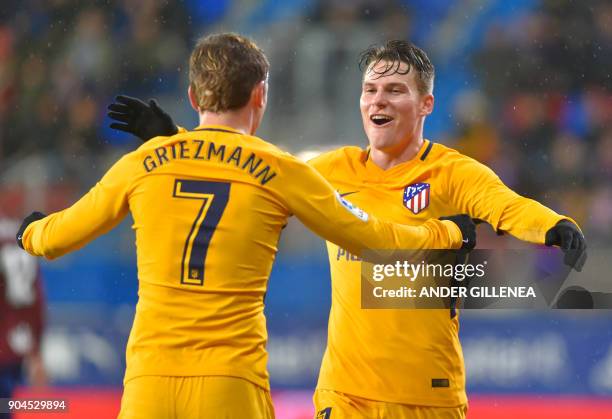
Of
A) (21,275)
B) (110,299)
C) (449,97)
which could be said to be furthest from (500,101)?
(21,275)

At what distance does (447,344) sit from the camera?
3.42m

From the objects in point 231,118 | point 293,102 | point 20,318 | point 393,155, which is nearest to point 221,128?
point 231,118

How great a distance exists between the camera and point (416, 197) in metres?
3.48

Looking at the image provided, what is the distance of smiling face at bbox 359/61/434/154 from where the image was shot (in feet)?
11.7

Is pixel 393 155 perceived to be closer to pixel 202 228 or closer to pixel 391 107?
pixel 391 107

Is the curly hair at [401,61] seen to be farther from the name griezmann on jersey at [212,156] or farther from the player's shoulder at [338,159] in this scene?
the name griezmann on jersey at [212,156]

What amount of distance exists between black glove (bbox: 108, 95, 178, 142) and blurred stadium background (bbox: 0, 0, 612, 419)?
3413mm

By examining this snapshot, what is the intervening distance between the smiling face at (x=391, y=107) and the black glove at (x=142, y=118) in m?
0.92

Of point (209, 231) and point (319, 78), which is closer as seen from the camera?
point (209, 231)

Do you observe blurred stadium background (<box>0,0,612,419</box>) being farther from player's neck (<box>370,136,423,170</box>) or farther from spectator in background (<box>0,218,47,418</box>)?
player's neck (<box>370,136,423,170</box>)

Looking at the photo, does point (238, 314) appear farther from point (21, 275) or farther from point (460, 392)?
point (21, 275)

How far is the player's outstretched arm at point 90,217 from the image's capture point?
258 centimetres

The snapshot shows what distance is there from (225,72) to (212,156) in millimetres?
227

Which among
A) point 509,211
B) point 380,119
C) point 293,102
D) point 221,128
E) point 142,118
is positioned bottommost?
point 509,211
